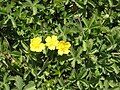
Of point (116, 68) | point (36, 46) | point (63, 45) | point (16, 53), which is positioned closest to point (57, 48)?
point (63, 45)

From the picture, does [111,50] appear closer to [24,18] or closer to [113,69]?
[113,69]

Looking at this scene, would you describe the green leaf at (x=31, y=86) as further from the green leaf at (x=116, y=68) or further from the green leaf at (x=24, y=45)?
the green leaf at (x=116, y=68)

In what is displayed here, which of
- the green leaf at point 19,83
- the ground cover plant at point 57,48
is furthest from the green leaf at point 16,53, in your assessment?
the green leaf at point 19,83

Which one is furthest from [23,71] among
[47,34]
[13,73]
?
[47,34]

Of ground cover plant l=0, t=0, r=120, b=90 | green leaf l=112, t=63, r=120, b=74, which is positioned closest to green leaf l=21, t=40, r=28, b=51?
ground cover plant l=0, t=0, r=120, b=90

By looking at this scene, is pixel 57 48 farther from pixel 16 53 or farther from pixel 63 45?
pixel 16 53

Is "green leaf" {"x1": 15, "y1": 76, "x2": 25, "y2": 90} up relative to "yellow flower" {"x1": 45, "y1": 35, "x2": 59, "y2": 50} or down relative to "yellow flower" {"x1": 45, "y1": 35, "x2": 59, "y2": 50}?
down

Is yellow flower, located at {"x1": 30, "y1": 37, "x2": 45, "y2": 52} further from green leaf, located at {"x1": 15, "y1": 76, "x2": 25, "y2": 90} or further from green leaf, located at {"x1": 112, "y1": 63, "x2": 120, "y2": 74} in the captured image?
green leaf, located at {"x1": 112, "y1": 63, "x2": 120, "y2": 74}
